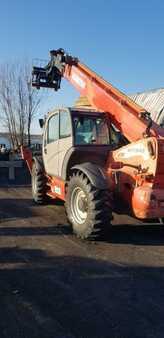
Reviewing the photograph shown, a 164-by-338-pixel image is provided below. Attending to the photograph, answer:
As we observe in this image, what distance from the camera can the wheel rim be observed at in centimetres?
720

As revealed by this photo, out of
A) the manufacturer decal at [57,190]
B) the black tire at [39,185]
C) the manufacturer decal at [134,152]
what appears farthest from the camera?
the black tire at [39,185]

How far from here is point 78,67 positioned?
9.23 m

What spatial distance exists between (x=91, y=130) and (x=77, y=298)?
14.5 feet

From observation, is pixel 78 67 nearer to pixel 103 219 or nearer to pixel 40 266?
pixel 103 219

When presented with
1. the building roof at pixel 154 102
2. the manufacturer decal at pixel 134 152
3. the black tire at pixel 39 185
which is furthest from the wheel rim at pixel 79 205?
the building roof at pixel 154 102

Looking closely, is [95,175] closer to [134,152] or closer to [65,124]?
[134,152]

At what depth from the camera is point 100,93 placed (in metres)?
8.35

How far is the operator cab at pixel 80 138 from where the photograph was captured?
7914mm

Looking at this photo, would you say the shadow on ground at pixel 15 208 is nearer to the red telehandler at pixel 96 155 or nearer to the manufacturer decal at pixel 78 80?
the red telehandler at pixel 96 155

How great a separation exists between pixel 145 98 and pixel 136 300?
1667 cm

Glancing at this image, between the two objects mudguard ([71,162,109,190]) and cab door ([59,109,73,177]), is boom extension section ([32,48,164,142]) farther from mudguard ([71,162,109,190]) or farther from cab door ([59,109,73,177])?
mudguard ([71,162,109,190])

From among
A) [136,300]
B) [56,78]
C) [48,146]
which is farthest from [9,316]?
[56,78]

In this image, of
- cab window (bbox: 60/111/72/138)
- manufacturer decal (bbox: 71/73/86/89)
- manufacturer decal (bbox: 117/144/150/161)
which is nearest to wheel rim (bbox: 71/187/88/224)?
manufacturer decal (bbox: 117/144/150/161)

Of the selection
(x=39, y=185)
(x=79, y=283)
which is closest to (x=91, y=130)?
(x=39, y=185)
